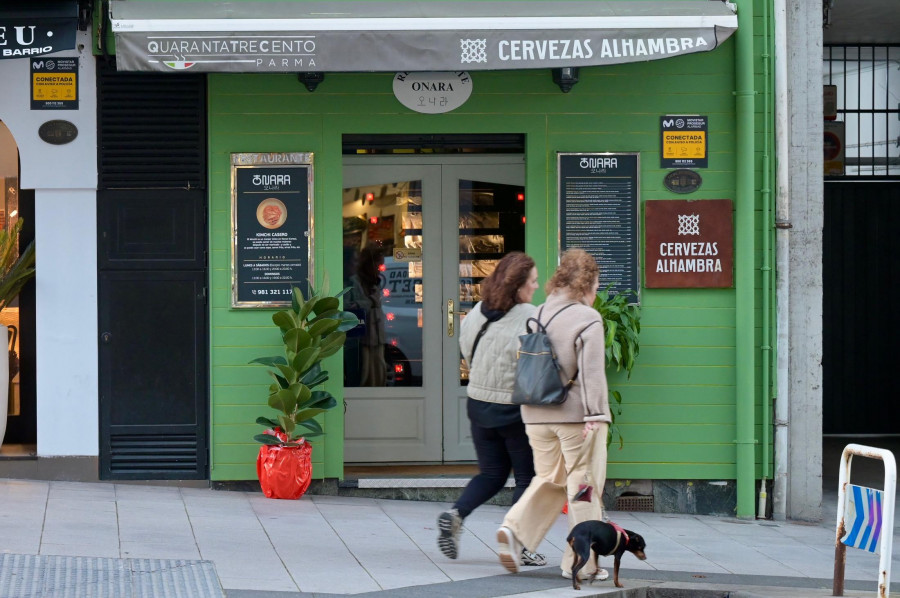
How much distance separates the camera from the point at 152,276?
325 inches

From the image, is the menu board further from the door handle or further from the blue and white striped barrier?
the blue and white striped barrier

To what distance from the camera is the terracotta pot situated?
7922mm

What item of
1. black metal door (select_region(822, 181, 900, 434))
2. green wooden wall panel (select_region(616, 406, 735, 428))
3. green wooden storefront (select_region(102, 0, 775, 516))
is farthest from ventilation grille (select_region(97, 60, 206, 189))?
black metal door (select_region(822, 181, 900, 434))

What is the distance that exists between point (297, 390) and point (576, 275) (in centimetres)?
267

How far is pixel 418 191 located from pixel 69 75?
269 cm

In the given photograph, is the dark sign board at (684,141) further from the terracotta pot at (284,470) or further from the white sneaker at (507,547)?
the white sneaker at (507,547)

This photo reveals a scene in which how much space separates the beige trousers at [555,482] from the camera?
5.86 meters

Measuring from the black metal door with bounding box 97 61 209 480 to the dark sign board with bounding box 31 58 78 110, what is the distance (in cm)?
20

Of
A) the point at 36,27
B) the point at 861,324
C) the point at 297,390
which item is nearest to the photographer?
the point at 36,27

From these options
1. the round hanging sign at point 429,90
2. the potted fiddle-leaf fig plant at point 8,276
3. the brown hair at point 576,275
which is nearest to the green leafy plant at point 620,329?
the round hanging sign at point 429,90

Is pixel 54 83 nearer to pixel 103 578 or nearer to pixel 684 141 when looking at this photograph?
pixel 103 578

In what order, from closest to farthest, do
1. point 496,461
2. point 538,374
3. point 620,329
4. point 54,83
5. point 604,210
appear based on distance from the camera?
1. point 538,374
2. point 496,461
3. point 620,329
4. point 54,83
5. point 604,210

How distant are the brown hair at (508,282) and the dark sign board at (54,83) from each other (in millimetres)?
3777

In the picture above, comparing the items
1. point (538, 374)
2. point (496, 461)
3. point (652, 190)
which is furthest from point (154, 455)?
point (652, 190)
